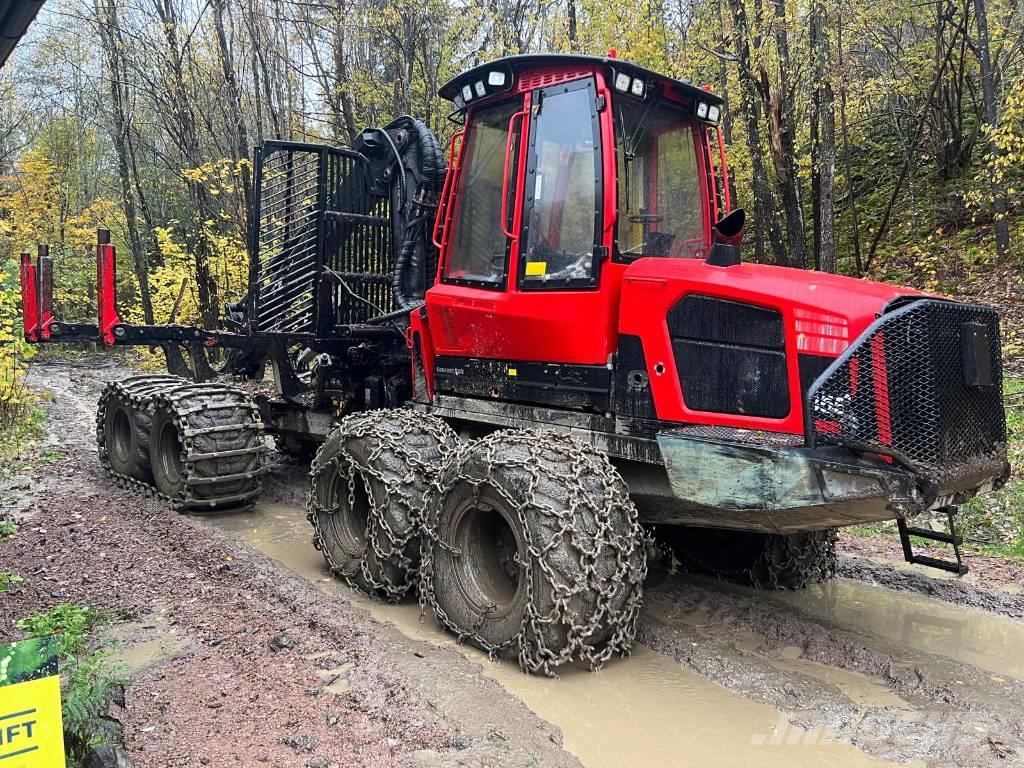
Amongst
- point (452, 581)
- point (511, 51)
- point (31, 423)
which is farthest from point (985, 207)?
point (31, 423)

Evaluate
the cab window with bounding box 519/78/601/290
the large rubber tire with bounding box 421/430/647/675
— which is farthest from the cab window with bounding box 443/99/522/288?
the large rubber tire with bounding box 421/430/647/675

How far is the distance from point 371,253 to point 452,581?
368 cm

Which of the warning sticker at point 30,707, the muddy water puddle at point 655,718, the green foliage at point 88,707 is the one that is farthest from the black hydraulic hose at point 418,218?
the warning sticker at point 30,707

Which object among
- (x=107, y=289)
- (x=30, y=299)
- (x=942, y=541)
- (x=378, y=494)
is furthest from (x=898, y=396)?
(x=30, y=299)

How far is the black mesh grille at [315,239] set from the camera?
7148 mm

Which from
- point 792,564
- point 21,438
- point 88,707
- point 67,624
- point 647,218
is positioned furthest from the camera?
point 21,438

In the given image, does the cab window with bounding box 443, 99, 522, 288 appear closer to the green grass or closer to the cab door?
the cab door

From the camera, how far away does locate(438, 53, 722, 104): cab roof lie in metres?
4.46

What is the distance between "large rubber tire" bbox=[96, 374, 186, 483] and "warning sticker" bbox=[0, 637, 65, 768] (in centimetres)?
573

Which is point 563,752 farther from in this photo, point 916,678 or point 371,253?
point 371,253

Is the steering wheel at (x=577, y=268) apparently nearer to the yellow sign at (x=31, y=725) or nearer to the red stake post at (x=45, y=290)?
the yellow sign at (x=31, y=725)

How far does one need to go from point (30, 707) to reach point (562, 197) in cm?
342

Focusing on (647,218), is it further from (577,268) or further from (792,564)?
(792,564)

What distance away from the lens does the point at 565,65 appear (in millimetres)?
4617
